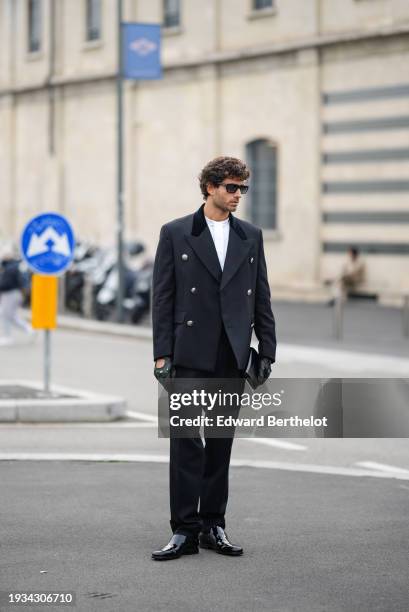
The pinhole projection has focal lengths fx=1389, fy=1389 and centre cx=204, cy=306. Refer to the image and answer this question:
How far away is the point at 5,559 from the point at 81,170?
103 feet

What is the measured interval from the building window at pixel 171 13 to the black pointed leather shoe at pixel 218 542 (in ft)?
91.2

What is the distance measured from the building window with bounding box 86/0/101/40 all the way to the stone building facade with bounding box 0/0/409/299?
0.04 metres

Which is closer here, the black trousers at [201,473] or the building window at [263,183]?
the black trousers at [201,473]

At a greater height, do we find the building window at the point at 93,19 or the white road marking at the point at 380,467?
the building window at the point at 93,19

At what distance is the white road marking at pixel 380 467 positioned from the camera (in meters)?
9.33

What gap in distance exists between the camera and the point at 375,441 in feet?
35.6

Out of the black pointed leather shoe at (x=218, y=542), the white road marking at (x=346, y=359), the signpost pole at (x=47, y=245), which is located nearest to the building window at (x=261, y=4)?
the white road marking at (x=346, y=359)

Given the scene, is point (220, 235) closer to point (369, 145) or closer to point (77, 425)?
point (77, 425)

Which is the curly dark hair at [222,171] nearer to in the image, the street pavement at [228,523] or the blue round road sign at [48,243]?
the street pavement at [228,523]

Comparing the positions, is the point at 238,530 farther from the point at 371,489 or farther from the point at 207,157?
the point at 207,157

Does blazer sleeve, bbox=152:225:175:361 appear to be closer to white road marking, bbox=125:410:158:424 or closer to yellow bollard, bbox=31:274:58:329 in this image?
white road marking, bbox=125:410:158:424

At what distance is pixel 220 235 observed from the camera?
6.67 metres

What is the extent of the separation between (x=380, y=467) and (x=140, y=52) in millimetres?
15689

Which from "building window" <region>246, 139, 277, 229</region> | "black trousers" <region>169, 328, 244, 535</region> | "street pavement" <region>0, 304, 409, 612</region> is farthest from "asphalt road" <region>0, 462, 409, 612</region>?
"building window" <region>246, 139, 277, 229</region>
